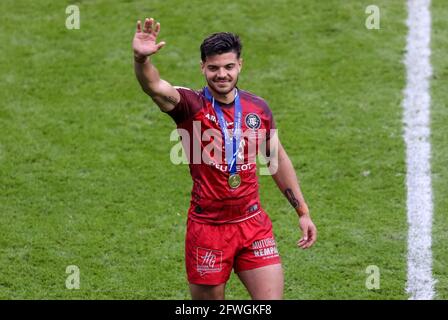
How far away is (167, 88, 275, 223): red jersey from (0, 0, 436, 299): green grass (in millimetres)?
2144

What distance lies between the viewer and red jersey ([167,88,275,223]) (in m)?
7.62

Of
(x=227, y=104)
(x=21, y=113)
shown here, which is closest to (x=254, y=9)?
(x=21, y=113)

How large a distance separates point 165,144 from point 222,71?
4.69 meters

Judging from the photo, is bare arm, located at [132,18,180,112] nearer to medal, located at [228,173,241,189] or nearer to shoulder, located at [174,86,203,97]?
shoulder, located at [174,86,203,97]

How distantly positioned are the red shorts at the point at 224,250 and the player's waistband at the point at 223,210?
39 mm

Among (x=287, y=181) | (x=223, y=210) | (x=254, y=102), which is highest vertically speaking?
(x=254, y=102)

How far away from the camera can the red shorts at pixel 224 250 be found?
25.3ft

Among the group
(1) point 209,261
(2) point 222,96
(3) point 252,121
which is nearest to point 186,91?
(2) point 222,96

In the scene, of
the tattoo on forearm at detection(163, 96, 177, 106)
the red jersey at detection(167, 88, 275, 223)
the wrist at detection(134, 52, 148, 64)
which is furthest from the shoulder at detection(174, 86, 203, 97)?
the wrist at detection(134, 52, 148, 64)

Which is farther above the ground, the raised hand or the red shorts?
the raised hand

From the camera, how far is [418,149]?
11859 millimetres

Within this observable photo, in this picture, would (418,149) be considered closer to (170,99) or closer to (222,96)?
(222,96)

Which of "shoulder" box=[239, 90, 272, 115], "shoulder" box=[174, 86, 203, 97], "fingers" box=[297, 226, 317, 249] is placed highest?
"shoulder" box=[174, 86, 203, 97]
